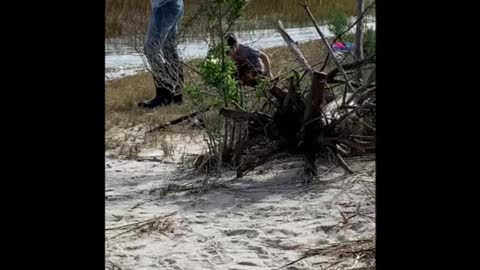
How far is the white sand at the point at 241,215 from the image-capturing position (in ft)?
8.41

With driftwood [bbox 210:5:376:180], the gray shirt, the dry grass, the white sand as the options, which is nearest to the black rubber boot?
the dry grass

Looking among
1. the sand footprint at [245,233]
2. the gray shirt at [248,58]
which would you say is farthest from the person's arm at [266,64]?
the sand footprint at [245,233]

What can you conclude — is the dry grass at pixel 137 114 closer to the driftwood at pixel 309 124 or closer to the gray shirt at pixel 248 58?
the gray shirt at pixel 248 58

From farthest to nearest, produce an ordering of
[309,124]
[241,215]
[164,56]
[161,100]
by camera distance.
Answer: [161,100] < [164,56] < [309,124] < [241,215]

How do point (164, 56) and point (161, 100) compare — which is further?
point (161, 100)

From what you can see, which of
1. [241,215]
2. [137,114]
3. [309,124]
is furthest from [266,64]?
[241,215]

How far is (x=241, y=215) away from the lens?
3.05 meters

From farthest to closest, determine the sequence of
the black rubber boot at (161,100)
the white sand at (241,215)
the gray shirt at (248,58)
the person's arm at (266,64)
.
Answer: the black rubber boot at (161,100) → the gray shirt at (248,58) → the person's arm at (266,64) → the white sand at (241,215)

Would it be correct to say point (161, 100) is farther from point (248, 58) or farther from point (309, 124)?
point (309, 124)

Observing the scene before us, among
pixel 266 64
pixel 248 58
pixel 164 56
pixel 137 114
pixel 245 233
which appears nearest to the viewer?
pixel 245 233
